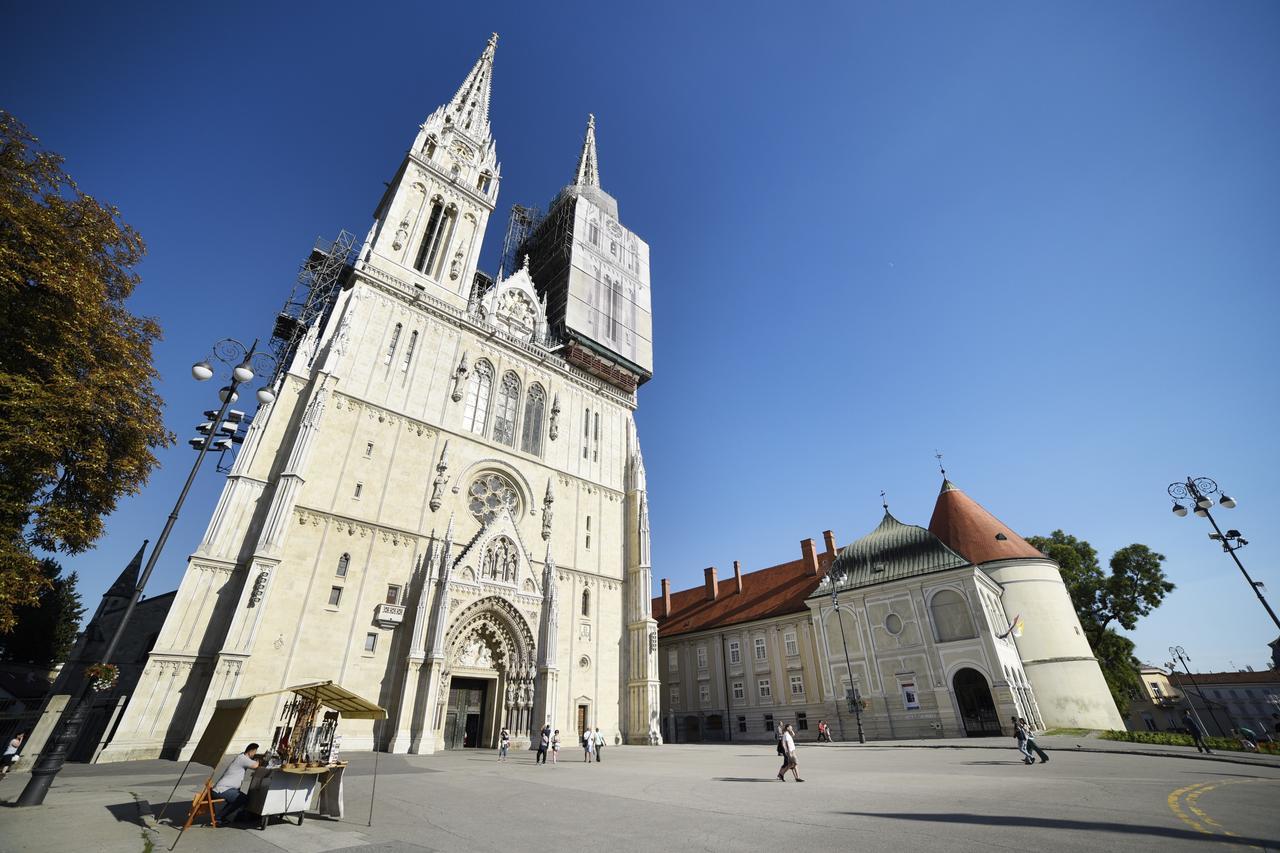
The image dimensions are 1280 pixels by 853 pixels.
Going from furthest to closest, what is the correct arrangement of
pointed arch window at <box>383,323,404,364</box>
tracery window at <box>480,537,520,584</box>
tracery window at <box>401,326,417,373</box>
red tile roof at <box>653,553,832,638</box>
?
red tile roof at <box>653,553,832,638</box>
tracery window at <box>401,326,417,373</box>
pointed arch window at <box>383,323,404,364</box>
tracery window at <box>480,537,520,584</box>

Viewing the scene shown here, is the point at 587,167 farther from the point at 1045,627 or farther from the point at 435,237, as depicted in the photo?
the point at 1045,627

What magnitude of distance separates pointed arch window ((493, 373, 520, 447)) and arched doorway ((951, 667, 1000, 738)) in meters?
27.2

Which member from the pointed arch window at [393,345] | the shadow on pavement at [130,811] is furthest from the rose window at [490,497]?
the shadow on pavement at [130,811]

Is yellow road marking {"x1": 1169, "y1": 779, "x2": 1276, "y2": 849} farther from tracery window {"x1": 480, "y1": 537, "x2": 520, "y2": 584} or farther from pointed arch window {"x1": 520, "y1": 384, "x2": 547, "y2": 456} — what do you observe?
pointed arch window {"x1": 520, "y1": 384, "x2": 547, "y2": 456}

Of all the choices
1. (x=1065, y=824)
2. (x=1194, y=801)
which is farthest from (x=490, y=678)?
(x=1194, y=801)

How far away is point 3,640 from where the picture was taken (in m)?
34.0

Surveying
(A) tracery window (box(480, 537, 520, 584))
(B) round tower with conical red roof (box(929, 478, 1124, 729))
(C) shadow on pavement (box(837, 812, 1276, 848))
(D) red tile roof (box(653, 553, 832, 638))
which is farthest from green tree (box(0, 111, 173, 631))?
(B) round tower with conical red roof (box(929, 478, 1124, 729))

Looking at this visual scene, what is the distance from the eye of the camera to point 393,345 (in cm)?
2697

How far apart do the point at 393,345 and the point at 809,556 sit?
31.6 meters

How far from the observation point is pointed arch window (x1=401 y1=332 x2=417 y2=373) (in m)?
26.9

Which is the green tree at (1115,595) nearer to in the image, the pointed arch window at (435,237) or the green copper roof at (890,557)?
the green copper roof at (890,557)

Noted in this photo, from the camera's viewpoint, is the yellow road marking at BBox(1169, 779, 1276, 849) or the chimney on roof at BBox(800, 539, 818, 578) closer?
the yellow road marking at BBox(1169, 779, 1276, 849)

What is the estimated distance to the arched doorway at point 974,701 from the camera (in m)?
26.9

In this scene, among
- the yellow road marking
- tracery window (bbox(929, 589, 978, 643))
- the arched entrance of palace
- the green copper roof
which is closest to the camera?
the yellow road marking
